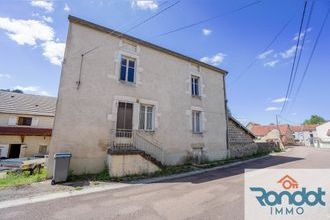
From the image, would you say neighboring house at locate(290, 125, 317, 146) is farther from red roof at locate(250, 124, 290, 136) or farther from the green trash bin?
the green trash bin

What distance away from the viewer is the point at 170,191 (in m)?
6.55

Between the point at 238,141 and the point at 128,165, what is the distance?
12.3 meters

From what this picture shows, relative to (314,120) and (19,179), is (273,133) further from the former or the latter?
(314,120)

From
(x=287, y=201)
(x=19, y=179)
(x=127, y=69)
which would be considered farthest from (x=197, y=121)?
(x=19, y=179)

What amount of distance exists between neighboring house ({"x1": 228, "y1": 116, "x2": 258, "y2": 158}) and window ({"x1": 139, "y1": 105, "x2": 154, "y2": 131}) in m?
8.27

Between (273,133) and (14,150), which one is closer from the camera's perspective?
(14,150)

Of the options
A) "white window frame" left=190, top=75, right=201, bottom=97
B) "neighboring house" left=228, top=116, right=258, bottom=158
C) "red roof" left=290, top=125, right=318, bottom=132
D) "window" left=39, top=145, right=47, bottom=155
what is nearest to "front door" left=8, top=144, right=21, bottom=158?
"window" left=39, top=145, right=47, bottom=155

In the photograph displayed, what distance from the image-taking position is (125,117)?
10.5 m

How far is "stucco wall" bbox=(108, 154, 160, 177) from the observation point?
843cm

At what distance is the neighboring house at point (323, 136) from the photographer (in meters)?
45.3

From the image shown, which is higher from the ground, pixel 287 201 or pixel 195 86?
pixel 195 86

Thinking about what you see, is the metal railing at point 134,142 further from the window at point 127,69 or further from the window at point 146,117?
the window at point 127,69

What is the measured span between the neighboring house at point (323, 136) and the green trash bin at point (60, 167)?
2254 inches

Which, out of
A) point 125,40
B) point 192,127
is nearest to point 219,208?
point 192,127
